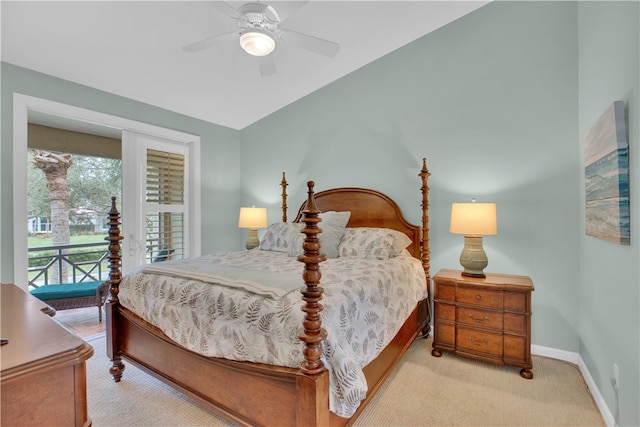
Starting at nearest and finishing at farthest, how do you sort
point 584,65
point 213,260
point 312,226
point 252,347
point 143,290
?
1. point 312,226
2. point 252,347
3. point 143,290
4. point 584,65
5. point 213,260

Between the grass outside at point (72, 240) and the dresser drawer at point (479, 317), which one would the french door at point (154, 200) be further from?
the dresser drawer at point (479, 317)

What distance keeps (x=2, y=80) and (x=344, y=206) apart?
3.43 metres

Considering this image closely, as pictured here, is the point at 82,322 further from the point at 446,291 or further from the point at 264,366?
the point at 446,291

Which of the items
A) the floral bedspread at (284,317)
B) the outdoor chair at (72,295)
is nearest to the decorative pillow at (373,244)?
the floral bedspread at (284,317)

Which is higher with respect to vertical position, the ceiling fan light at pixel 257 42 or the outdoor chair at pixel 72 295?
the ceiling fan light at pixel 257 42

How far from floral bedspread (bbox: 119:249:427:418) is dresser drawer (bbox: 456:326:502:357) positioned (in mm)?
555

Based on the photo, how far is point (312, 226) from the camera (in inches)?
55.3

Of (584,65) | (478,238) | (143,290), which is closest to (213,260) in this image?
(143,290)

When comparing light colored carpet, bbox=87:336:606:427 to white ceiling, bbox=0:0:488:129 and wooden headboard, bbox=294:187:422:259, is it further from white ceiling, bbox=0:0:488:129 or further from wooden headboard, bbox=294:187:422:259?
white ceiling, bbox=0:0:488:129

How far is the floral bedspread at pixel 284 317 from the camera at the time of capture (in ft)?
4.83

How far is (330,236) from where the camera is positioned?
316cm

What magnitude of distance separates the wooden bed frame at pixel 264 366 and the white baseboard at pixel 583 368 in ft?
3.28

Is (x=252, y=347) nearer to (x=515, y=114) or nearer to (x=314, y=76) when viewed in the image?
(x=515, y=114)

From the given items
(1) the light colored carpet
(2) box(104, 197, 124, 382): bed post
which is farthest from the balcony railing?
(1) the light colored carpet
